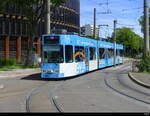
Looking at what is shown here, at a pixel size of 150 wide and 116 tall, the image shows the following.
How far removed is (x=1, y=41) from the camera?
162 ft

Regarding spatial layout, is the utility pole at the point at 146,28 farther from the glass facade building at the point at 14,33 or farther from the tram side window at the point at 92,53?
the glass facade building at the point at 14,33

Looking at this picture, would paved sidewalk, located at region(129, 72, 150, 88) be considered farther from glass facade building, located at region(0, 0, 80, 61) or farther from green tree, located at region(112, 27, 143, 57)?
green tree, located at region(112, 27, 143, 57)

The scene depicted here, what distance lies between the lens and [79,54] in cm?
2330

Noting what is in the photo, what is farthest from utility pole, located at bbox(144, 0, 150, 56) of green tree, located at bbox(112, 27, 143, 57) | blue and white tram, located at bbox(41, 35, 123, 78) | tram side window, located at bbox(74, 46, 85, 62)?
green tree, located at bbox(112, 27, 143, 57)

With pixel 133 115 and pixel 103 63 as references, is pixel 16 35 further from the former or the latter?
pixel 133 115

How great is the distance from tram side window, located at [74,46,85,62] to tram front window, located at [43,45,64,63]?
1815mm

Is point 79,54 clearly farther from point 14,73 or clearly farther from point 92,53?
point 14,73

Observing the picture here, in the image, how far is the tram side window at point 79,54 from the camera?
73.5 feet

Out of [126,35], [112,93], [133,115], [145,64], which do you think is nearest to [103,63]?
[145,64]

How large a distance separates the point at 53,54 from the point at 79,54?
10.1ft

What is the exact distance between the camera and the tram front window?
67.5 feet

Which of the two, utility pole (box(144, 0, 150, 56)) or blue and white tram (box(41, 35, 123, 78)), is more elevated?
utility pole (box(144, 0, 150, 56))

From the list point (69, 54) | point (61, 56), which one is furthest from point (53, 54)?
point (69, 54)

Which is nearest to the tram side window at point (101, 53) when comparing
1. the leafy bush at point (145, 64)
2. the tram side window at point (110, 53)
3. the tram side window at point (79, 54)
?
the tram side window at point (110, 53)
